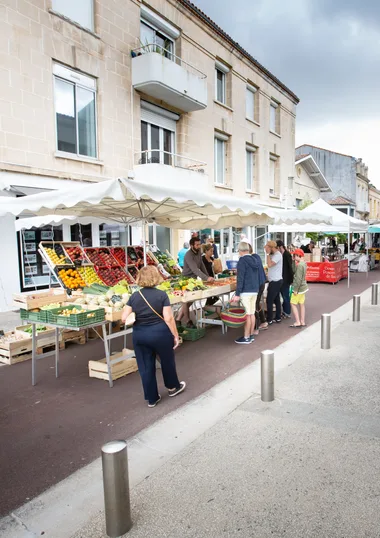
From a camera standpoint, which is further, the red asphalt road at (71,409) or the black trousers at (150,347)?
the black trousers at (150,347)

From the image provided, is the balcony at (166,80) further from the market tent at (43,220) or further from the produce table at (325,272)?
the produce table at (325,272)

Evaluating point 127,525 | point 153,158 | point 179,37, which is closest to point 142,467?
point 127,525

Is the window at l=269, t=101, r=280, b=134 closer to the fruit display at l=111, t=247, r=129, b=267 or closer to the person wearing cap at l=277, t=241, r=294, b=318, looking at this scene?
the person wearing cap at l=277, t=241, r=294, b=318

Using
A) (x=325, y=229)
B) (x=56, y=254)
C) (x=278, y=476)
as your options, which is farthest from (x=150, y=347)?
(x=325, y=229)

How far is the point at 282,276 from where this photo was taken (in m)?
9.20

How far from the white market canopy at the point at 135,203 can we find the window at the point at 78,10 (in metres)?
7.20

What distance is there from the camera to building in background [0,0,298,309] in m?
10.6

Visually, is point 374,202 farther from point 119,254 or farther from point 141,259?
point 119,254

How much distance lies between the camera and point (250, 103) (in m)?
22.4

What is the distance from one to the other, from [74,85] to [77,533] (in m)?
12.5

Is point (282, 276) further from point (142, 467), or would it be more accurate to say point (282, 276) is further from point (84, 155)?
point (84, 155)

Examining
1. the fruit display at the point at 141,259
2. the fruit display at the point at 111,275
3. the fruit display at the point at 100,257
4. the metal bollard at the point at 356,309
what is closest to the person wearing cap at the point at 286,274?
the metal bollard at the point at 356,309

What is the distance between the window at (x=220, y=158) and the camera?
19.6 metres

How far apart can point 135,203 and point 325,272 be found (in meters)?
11.9
